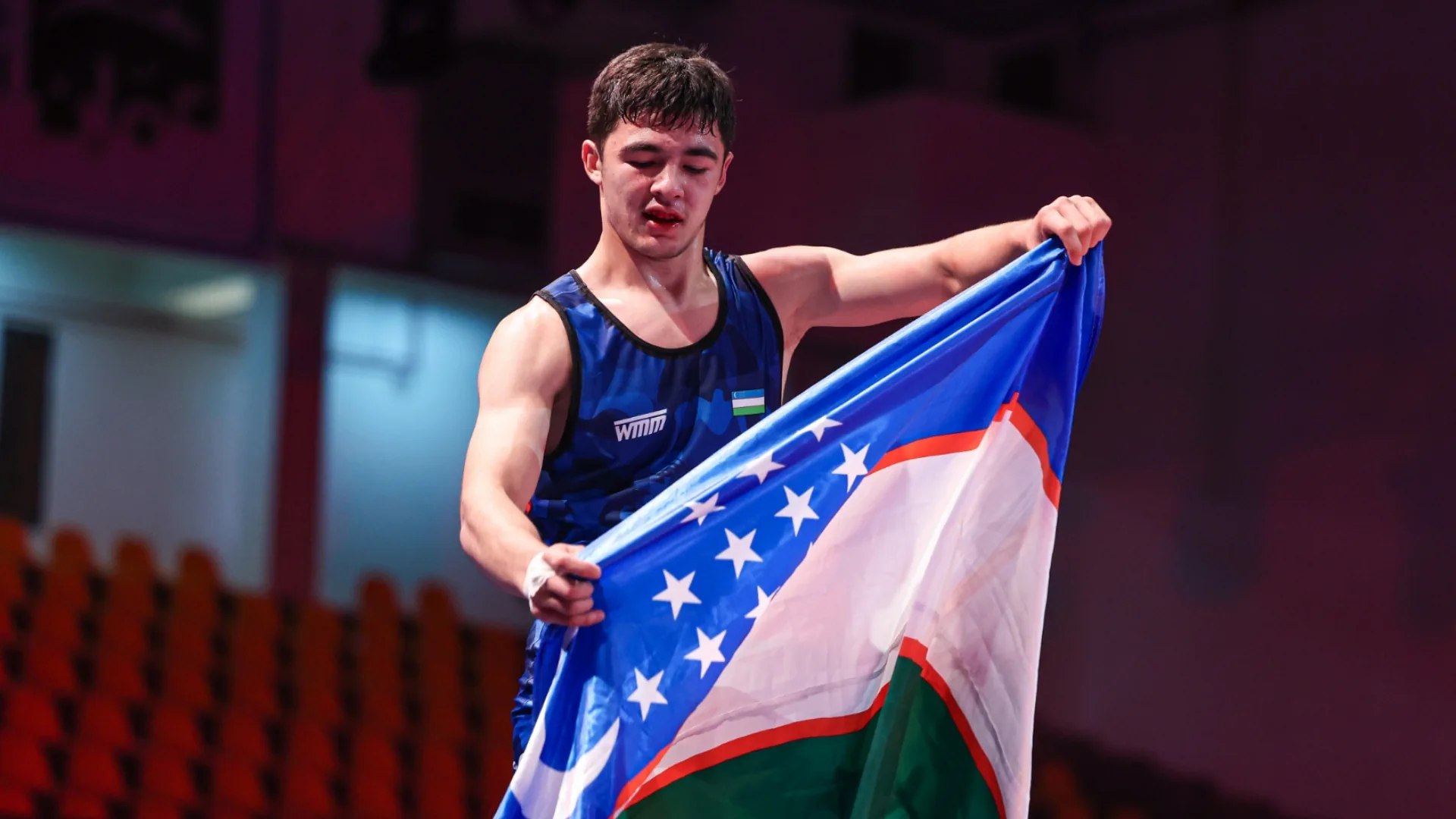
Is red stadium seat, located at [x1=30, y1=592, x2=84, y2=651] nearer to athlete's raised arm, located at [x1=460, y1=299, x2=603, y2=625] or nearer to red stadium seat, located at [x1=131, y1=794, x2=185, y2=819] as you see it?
red stadium seat, located at [x1=131, y1=794, x2=185, y2=819]

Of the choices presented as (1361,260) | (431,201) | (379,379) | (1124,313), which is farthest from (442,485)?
(1361,260)

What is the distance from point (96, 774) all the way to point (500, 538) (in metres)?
3.80

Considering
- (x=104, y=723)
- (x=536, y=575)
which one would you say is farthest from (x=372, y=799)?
(x=536, y=575)

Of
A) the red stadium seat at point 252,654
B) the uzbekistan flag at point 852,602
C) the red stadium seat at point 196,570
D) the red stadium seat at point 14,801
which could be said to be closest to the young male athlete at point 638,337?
the uzbekistan flag at point 852,602

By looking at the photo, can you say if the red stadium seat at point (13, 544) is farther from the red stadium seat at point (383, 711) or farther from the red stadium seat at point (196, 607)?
the red stadium seat at point (383, 711)

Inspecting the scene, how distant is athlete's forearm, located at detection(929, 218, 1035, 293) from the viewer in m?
2.20

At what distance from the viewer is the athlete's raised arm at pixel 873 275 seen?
2.22m

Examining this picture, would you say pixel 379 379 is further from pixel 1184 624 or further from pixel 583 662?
pixel 583 662

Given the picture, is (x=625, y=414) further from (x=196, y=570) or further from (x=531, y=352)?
(x=196, y=570)

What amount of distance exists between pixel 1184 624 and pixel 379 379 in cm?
475

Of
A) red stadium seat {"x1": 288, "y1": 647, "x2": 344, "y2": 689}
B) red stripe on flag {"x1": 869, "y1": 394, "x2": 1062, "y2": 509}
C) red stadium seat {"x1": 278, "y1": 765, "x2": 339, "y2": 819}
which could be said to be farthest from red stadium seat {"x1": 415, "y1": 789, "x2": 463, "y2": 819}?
red stripe on flag {"x1": 869, "y1": 394, "x2": 1062, "y2": 509}

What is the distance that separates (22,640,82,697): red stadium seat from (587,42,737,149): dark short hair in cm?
406

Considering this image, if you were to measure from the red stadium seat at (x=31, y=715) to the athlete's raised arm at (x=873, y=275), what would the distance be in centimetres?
378

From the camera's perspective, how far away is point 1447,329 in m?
7.27
